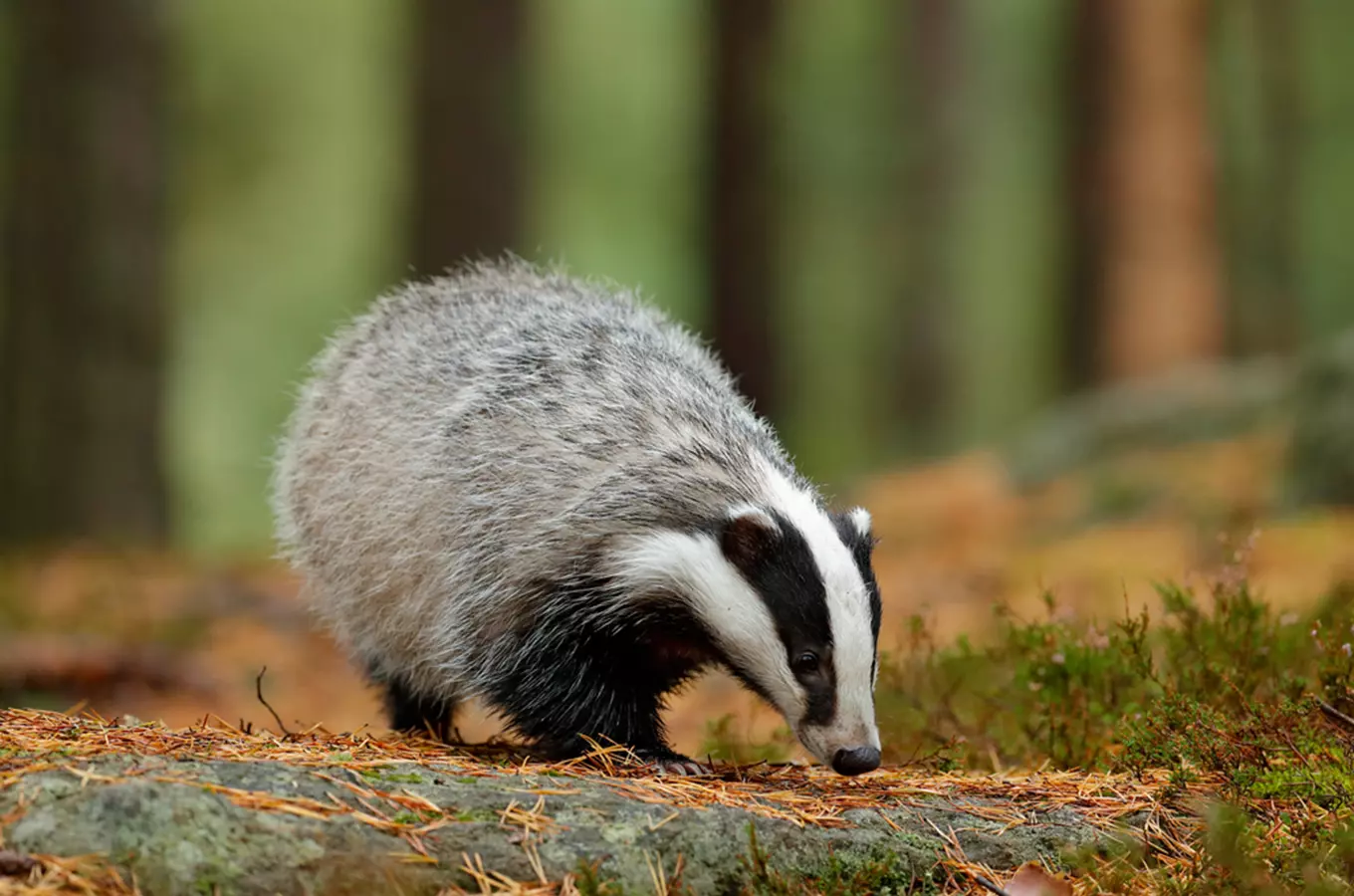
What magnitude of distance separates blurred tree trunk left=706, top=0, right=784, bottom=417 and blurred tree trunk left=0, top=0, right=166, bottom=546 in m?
6.07

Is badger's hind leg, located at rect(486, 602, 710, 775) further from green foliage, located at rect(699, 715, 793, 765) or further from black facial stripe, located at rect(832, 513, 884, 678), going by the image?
black facial stripe, located at rect(832, 513, 884, 678)

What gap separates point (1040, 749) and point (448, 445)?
7.51 feet

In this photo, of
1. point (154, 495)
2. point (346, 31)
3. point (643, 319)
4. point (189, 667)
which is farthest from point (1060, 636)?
point (346, 31)

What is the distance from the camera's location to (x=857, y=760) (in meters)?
4.29

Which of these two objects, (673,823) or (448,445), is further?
(448,445)

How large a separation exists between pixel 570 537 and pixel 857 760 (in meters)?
1.16

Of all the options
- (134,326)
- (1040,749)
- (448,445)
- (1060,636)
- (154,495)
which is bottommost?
(1040,749)

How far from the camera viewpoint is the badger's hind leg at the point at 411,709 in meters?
5.92

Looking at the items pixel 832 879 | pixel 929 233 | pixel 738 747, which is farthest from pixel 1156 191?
Answer: pixel 832 879

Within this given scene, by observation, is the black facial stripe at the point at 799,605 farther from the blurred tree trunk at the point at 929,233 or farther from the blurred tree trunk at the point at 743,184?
the blurred tree trunk at the point at 929,233

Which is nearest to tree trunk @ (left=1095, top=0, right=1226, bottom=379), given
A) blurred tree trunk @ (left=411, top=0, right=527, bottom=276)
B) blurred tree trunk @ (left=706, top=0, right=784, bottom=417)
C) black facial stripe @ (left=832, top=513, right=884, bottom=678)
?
blurred tree trunk @ (left=706, top=0, right=784, bottom=417)

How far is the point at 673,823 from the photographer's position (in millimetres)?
3771

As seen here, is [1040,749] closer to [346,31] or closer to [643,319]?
[643,319]

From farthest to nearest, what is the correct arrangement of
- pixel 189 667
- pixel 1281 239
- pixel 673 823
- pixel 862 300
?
1. pixel 862 300
2. pixel 1281 239
3. pixel 189 667
4. pixel 673 823
